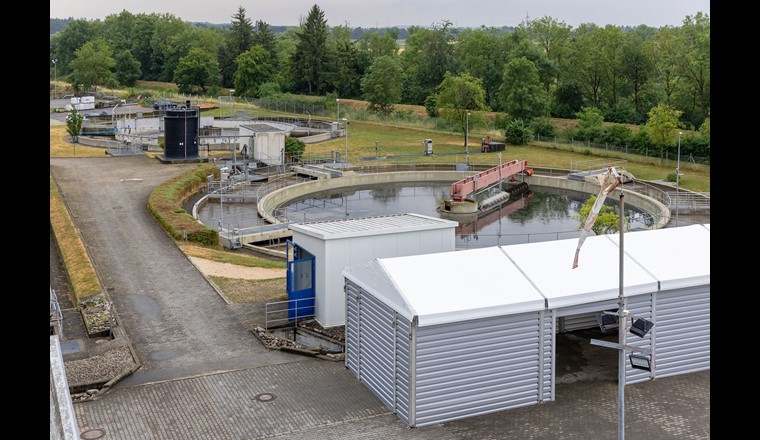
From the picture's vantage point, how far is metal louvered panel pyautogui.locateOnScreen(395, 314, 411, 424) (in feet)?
46.2

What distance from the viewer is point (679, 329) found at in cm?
1585

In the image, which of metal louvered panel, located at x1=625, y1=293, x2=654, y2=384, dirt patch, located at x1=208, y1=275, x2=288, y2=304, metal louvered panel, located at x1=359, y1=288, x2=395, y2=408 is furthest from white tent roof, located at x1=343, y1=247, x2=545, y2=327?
dirt patch, located at x1=208, y1=275, x2=288, y2=304

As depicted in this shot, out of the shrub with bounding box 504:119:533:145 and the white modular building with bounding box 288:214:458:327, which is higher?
the shrub with bounding box 504:119:533:145

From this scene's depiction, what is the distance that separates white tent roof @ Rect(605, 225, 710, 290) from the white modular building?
388 cm

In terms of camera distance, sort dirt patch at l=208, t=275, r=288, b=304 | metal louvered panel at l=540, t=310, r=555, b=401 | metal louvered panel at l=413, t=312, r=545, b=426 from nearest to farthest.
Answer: metal louvered panel at l=413, t=312, r=545, b=426, metal louvered panel at l=540, t=310, r=555, b=401, dirt patch at l=208, t=275, r=288, b=304

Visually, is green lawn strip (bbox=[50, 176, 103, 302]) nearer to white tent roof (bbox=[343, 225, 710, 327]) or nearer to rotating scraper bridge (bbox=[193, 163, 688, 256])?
rotating scraper bridge (bbox=[193, 163, 688, 256])

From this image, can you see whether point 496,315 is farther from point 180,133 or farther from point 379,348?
point 180,133

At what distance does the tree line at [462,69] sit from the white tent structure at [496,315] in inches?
1419

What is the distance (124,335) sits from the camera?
1798 cm

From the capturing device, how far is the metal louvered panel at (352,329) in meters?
16.0

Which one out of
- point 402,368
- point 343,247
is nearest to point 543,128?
point 343,247

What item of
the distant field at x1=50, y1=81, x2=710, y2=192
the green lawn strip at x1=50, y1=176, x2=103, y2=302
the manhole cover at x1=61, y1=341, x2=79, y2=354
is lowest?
the manhole cover at x1=61, y1=341, x2=79, y2=354

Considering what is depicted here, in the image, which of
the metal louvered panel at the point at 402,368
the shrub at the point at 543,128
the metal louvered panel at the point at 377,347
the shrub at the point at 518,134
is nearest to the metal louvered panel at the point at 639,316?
the metal louvered panel at the point at 402,368
